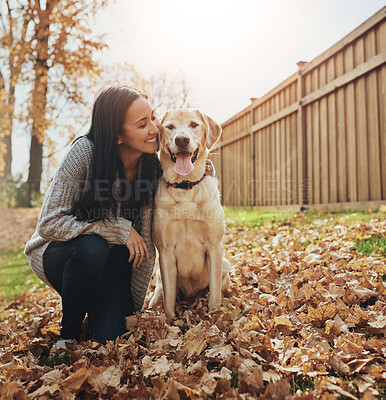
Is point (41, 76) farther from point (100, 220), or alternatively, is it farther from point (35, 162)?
point (100, 220)

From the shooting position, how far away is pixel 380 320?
200cm

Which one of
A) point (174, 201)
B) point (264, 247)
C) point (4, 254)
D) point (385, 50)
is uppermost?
point (385, 50)

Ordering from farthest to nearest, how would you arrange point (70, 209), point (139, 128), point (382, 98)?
point (382, 98) < point (139, 128) < point (70, 209)

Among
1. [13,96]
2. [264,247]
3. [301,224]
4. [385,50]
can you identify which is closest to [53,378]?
[264,247]

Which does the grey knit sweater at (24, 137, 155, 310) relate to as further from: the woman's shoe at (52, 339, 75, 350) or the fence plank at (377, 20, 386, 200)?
Result: the fence plank at (377, 20, 386, 200)

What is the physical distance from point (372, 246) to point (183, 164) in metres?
2.06

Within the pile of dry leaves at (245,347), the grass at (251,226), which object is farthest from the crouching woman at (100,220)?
the grass at (251,226)

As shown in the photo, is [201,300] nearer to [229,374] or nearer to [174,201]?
[174,201]

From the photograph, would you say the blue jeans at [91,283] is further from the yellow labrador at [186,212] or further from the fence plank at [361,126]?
the fence plank at [361,126]

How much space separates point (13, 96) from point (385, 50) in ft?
30.3

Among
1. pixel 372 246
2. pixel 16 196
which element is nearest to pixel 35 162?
pixel 16 196

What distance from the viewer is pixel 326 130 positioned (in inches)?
236

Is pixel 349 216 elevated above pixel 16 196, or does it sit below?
below

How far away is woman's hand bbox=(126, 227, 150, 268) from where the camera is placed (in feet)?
7.75
